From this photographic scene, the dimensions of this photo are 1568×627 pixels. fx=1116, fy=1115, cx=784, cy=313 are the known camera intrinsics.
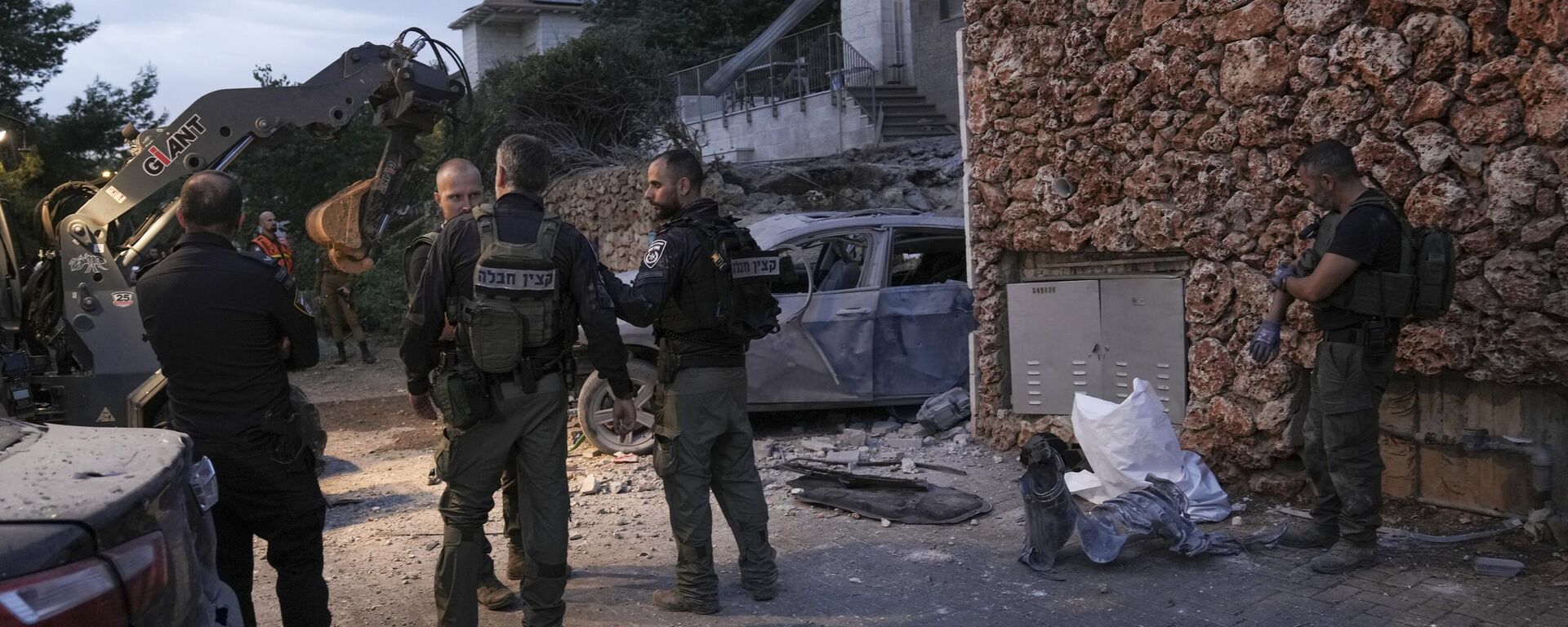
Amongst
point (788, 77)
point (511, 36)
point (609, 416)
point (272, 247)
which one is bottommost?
point (609, 416)

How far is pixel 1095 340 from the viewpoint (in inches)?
258

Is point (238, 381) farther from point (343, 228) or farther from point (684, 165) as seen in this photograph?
point (343, 228)

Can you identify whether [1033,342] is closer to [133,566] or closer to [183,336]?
[183,336]

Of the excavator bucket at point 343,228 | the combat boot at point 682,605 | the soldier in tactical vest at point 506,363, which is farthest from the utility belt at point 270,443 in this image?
the excavator bucket at point 343,228

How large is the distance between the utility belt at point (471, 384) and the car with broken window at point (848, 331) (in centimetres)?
342

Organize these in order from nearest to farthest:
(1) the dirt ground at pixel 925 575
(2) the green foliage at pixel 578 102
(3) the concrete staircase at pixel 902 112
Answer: (1) the dirt ground at pixel 925 575 → (3) the concrete staircase at pixel 902 112 → (2) the green foliage at pixel 578 102

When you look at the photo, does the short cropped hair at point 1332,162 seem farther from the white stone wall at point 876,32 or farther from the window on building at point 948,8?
the white stone wall at point 876,32

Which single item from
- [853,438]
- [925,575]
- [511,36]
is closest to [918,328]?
[853,438]

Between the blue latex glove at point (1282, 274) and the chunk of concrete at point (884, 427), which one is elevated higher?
the blue latex glove at point (1282, 274)

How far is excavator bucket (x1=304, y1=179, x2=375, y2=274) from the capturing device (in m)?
6.18

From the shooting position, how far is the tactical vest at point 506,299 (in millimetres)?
3855

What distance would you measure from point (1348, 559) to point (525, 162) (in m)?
3.73

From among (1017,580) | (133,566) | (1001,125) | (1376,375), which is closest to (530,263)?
(133,566)

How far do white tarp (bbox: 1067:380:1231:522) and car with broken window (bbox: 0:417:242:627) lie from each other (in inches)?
162
